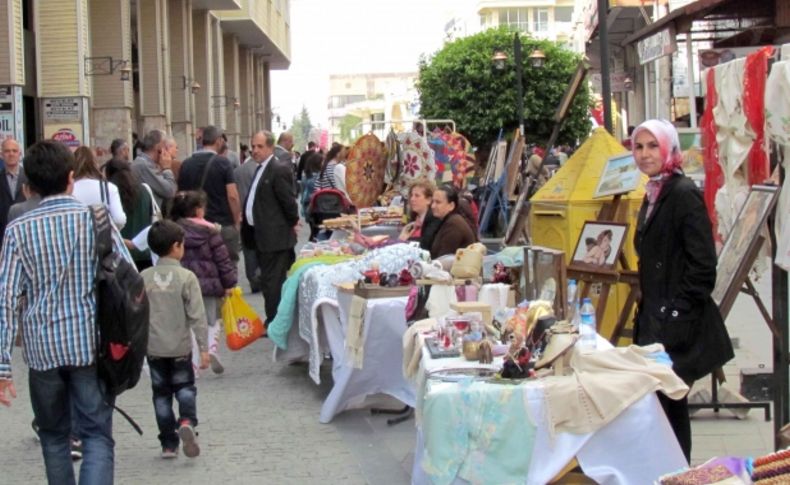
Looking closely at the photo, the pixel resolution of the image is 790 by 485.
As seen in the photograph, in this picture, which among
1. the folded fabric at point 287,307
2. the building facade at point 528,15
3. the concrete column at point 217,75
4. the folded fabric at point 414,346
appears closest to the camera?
the folded fabric at point 414,346

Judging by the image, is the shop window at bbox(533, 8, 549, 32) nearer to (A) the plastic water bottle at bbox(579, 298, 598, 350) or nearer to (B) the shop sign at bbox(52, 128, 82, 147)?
(B) the shop sign at bbox(52, 128, 82, 147)

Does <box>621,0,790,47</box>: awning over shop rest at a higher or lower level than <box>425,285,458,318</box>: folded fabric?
higher

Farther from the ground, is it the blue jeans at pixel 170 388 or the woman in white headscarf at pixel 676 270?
the woman in white headscarf at pixel 676 270

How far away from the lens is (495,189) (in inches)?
727

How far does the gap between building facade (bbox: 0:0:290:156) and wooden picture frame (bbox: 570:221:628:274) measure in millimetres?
12226

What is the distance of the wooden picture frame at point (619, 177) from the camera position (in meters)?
8.70

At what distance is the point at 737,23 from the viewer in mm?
20781

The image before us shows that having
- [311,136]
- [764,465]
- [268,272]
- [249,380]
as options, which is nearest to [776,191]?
[764,465]

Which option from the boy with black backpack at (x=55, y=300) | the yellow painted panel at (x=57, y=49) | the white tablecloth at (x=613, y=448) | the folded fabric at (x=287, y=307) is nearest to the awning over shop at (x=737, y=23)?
the yellow painted panel at (x=57, y=49)

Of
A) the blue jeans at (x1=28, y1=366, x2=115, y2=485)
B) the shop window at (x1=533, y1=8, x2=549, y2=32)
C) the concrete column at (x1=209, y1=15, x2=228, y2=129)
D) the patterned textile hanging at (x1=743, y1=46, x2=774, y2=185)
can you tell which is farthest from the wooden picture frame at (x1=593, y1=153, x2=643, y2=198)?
the shop window at (x1=533, y1=8, x2=549, y2=32)

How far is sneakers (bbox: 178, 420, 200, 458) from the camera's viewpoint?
7.07m

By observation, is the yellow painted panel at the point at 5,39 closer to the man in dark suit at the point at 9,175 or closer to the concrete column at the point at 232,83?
the man in dark suit at the point at 9,175

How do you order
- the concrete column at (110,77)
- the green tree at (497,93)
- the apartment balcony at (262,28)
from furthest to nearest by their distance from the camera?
the apartment balcony at (262,28) < the green tree at (497,93) < the concrete column at (110,77)

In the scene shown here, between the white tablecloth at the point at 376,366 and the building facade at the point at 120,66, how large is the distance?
38.1ft
